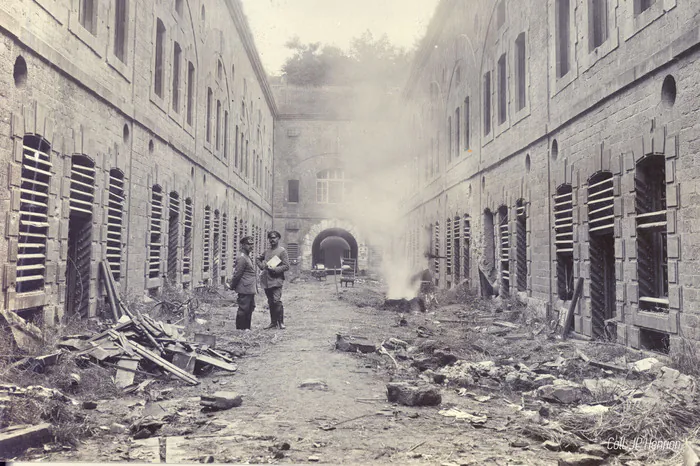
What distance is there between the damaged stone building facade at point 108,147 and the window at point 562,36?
788 cm

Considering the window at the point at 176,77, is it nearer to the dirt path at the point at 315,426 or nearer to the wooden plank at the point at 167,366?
the dirt path at the point at 315,426

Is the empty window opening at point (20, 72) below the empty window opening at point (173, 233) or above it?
above

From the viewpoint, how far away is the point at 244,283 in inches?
369

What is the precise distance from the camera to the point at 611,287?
340 inches

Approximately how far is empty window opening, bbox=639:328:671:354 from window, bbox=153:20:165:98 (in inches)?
392

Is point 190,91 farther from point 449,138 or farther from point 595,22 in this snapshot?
point 595,22

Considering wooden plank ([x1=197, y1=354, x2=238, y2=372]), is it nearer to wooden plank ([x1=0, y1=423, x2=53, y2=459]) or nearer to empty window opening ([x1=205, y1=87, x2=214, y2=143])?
wooden plank ([x1=0, y1=423, x2=53, y2=459])

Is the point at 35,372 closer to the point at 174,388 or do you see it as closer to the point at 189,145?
the point at 174,388

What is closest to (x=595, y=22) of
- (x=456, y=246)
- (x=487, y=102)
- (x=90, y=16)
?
(x=487, y=102)

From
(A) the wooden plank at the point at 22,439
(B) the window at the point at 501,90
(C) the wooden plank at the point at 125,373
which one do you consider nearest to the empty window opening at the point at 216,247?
(B) the window at the point at 501,90

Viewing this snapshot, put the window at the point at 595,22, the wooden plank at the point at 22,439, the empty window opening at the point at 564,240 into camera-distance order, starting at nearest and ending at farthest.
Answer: the wooden plank at the point at 22,439 < the window at the point at 595,22 < the empty window opening at the point at 564,240

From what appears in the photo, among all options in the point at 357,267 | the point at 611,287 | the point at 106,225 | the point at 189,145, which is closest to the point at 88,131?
the point at 106,225

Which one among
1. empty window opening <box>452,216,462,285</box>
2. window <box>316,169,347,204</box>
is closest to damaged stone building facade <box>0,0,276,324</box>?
empty window opening <box>452,216,462,285</box>

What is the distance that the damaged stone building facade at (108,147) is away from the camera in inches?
251
